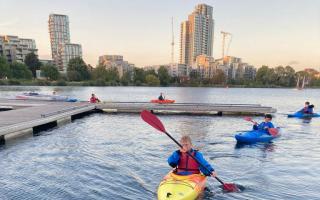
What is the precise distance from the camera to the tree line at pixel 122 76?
12600cm

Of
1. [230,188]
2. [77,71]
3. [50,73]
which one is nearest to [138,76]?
[77,71]

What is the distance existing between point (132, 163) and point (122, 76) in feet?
497

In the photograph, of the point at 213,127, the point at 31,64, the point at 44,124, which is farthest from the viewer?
the point at 31,64

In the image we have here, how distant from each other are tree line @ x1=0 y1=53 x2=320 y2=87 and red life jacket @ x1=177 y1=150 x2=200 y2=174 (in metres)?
125

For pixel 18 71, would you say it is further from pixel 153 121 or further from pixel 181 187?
pixel 181 187

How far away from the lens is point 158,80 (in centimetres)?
15800

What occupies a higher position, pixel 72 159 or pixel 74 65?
pixel 74 65

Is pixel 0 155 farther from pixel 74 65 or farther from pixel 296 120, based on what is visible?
pixel 74 65

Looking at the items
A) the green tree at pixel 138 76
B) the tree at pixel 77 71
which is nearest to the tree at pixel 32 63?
the tree at pixel 77 71

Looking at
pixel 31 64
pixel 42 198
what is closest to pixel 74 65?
pixel 31 64

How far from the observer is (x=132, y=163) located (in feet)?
40.2

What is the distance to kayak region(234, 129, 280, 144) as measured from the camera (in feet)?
51.8

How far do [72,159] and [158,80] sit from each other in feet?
480

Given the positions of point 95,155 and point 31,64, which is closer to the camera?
point 95,155
